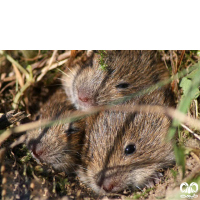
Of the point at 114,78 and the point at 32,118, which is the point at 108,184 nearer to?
the point at 114,78

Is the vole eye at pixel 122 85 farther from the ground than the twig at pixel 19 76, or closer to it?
closer to it

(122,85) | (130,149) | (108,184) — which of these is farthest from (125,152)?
(122,85)

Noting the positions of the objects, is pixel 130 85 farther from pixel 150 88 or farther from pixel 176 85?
pixel 176 85

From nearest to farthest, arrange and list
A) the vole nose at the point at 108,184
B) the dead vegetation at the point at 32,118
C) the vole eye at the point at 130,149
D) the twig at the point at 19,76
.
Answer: the dead vegetation at the point at 32,118 < the vole nose at the point at 108,184 < the vole eye at the point at 130,149 < the twig at the point at 19,76

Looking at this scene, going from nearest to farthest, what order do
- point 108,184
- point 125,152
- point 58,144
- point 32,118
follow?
point 108,184
point 125,152
point 58,144
point 32,118

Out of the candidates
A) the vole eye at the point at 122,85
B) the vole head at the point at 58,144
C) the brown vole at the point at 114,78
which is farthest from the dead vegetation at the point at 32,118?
the vole eye at the point at 122,85
